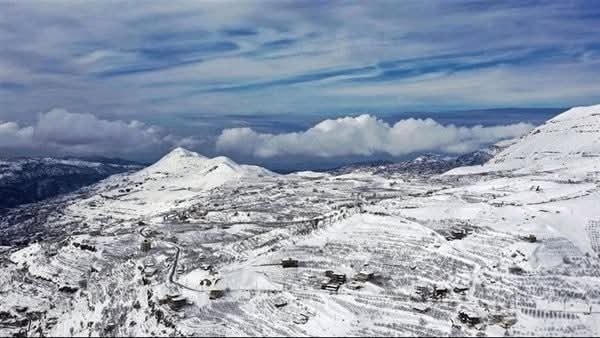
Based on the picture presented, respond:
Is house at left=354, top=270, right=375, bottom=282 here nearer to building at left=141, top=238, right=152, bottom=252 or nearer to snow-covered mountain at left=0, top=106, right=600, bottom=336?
snow-covered mountain at left=0, top=106, right=600, bottom=336

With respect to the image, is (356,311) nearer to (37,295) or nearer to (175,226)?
(37,295)

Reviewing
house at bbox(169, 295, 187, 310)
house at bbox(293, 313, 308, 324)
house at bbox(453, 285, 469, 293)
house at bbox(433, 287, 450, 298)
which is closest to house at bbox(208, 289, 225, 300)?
house at bbox(169, 295, 187, 310)

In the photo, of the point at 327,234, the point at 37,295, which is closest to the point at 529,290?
the point at 327,234

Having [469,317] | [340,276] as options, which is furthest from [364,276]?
[469,317]

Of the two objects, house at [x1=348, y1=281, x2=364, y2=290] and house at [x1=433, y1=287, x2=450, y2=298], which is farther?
house at [x1=348, y1=281, x2=364, y2=290]

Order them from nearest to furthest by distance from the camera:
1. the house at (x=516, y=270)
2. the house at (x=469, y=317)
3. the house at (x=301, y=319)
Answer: the house at (x=469, y=317) → the house at (x=301, y=319) → the house at (x=516, y=270)

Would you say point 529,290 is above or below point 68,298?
above

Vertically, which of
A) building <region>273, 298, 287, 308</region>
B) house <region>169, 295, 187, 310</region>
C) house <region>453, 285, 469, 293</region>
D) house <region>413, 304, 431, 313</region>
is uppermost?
house <region>453, 285, 469, 293</region>

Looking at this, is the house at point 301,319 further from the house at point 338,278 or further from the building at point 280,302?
the house at point 338,278

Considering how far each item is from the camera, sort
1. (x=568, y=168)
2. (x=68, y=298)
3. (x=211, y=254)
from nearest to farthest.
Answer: (x=68, y=298)
(x=211, y=254)
(x=568, y=168)

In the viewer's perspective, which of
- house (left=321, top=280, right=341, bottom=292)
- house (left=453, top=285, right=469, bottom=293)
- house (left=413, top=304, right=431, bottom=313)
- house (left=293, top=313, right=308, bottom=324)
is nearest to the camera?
house (left=293, top=313, right=308, bottom=324)

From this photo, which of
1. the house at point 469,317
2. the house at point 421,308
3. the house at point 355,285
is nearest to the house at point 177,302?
the house at point 355,285
